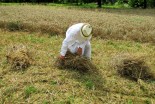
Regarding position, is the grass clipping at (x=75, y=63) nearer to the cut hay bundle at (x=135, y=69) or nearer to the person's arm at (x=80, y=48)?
the person's arm at (x=80, y=48)

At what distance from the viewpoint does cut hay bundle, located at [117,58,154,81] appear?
7.36 m

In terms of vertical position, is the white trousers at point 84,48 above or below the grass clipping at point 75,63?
above

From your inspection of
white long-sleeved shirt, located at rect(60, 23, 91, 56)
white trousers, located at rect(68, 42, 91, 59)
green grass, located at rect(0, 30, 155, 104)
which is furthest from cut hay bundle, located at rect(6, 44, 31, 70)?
white trousers, located at rect(68, 42, 91, 59)

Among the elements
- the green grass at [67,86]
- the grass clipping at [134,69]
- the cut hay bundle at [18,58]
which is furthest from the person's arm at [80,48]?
the cut hay bundle at [18,58]

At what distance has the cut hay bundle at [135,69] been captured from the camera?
736cm

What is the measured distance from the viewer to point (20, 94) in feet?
20.6

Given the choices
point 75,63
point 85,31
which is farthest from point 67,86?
point 85,31

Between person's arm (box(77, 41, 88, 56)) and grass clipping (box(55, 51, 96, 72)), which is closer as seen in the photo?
grass clipping (box(55, 51, 96, 72))

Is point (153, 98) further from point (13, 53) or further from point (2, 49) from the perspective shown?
point (2, 49)

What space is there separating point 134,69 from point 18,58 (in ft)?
9.21

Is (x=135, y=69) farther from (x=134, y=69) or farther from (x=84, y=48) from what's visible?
(x=84, y=48)

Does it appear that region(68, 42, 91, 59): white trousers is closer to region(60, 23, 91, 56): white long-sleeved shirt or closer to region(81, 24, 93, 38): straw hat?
region(60, 23, 91, 56): white long-sleeved shirt

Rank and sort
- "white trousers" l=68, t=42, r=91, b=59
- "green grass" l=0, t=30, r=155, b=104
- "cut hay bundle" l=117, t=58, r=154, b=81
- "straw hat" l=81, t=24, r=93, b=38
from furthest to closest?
"white trousers" l=68, t=42, r=91, b=59 < "cut hay bundle" l=117, t=58, r=154, b=81 < "straw hat" l=81, t=24, r=93, b=38 < "green grass" l=0, t=30, r=155, b=104

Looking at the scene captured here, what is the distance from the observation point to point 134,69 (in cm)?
739
